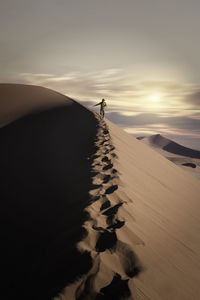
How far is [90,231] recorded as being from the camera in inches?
117

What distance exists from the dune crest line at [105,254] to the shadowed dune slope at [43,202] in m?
0.11

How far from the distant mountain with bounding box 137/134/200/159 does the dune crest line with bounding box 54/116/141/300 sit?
4073 cm

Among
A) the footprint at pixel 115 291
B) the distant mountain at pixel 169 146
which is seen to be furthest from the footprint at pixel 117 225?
the distant mountain at pixel 169 146

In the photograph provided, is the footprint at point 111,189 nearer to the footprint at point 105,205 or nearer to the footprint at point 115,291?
the footprint at point 105,205

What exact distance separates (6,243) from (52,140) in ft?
16.4

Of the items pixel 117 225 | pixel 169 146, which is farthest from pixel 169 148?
pixel 117 225

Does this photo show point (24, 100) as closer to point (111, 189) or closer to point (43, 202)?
point (43, 202)

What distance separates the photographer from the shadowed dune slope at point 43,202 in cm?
247

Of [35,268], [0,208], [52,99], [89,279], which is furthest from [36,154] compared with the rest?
[52,99]

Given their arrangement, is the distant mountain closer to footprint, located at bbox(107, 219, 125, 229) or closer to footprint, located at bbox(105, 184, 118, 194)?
footprint, located at bbox(105, 184, 118, 194)

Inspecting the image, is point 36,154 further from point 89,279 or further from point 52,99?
point 52,99

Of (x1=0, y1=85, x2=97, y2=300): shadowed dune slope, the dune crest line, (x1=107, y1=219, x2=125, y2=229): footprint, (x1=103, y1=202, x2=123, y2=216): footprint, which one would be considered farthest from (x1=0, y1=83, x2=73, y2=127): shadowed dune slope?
(x1=107, y1=219, x2=125, y2=229): footprint

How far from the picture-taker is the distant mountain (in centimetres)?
4333

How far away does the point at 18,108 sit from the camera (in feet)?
44.1
